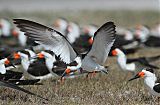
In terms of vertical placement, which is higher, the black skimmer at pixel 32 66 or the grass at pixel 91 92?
the grass at pixel 91 92

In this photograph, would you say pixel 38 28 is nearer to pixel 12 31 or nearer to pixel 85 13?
pixel 12 31

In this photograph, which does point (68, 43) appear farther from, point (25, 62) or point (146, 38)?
point (146, 38)

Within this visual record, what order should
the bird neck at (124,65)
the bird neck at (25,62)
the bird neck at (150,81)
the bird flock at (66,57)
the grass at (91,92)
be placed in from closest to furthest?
the grass at (91,92), the bird neck at (150,81), the bird flock at (66,57), the bird neck at (25,62), the bird neck at (124,65)

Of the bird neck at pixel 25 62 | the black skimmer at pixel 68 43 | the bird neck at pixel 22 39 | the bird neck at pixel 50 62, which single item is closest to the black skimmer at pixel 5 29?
the bird neck at pixel 22 39

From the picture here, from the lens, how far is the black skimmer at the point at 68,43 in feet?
27.7

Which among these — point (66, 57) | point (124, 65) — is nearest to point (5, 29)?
point (124, 65)

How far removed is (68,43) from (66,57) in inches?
19.4

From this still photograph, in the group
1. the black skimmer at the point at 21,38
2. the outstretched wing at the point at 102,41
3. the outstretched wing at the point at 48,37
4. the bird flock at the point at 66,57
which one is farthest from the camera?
the black skimmer at the point at 21,38

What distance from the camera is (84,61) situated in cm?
941

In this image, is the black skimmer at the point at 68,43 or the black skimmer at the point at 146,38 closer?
the black skimmer at the point at 68,43

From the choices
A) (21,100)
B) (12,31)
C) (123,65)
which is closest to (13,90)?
(21,100)

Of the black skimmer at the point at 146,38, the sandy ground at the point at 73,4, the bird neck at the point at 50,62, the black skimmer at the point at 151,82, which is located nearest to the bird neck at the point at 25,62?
the bird neck at the point at 50,62

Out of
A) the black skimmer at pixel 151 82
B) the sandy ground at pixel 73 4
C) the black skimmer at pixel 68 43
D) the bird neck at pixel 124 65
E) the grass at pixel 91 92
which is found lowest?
the sandy ground at pixel 73 4

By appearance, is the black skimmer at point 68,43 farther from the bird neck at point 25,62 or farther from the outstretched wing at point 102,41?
the bird neck at point 25,62
